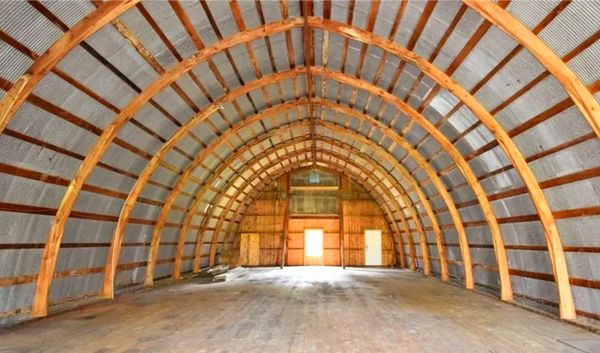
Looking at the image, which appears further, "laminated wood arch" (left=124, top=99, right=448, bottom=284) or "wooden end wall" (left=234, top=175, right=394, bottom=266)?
"wooden end wall" (left=234, top=175, right=394, bottom=266)

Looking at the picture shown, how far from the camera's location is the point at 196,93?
980 cm

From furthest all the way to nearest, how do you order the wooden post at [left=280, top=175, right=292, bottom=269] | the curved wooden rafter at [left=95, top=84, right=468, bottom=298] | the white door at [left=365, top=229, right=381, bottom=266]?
the white door at [left=365, top=229, right=381, bottom=266] → the wooden post at [left=280, top=175, right=292, bottom=269] → the curved wooden rafter at [left=95, top=84, right=468, bottom=298]

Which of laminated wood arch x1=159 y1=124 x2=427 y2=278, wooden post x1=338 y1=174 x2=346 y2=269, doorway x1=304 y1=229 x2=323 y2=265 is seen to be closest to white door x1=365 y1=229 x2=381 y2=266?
wooden post x1=338 y1=174 x2=346 y2=269

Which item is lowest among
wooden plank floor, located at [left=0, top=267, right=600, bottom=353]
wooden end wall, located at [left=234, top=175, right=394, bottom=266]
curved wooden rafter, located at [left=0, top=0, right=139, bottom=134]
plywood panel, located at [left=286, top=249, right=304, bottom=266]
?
wooden plank floor, located at [left=0, top=267, right=600, bottom=353]

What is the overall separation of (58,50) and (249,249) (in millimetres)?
18152

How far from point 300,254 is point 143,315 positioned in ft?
50.3

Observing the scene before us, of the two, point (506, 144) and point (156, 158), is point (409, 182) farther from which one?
point (156, 158)

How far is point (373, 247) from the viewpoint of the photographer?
22594 millimetres

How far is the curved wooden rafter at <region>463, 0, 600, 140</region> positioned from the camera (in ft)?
18.4

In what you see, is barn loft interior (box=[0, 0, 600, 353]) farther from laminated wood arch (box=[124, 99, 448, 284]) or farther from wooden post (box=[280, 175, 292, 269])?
wooden post (box=[280, 175, 292, 269])

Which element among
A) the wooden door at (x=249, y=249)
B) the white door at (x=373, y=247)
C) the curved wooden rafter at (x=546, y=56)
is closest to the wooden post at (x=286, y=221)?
the wooden door at (x=249, y=249)

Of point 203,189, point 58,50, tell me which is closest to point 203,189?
point 203,189

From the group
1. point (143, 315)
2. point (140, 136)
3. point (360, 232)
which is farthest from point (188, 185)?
point (360, 232)

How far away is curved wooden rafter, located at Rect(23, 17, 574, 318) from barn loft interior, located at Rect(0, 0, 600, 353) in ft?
0.14
